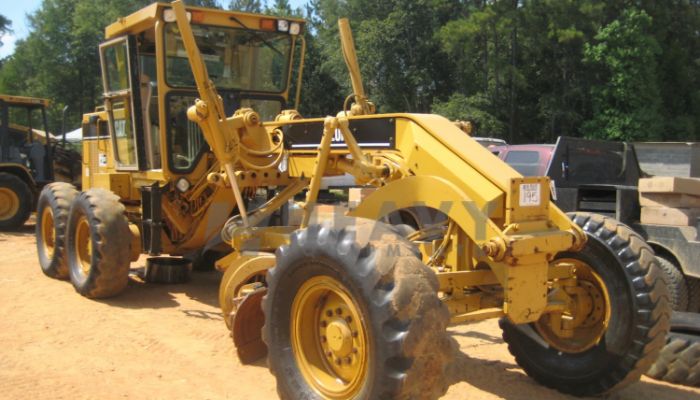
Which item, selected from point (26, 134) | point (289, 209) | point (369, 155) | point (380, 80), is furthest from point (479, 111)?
point (369, 155)

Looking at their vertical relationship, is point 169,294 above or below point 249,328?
below

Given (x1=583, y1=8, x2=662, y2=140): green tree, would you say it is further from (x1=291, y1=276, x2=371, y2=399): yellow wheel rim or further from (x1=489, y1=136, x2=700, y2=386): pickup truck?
(x1=291, y1=276, x2=371, y2=399): yellow wheel rim

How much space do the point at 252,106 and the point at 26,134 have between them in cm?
1017

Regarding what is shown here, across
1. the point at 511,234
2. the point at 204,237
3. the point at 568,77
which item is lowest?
the point at 204,237

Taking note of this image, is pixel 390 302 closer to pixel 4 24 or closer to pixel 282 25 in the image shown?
pixel 282 25

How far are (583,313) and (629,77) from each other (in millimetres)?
23723

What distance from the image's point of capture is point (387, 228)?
4.06 meters

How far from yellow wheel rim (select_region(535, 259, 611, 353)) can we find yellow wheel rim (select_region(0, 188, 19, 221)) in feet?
40.2

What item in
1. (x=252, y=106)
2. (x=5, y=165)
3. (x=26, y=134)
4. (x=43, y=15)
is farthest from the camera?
(x=43, y=15)

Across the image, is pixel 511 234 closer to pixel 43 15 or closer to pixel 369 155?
pixel 369 155

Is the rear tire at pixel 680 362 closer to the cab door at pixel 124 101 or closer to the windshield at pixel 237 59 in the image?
the windshield at pixel 237 59

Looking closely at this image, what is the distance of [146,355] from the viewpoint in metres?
5.66

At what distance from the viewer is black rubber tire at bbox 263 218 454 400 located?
353 centimetres

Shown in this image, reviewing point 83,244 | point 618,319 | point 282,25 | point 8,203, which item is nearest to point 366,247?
point 618,319
